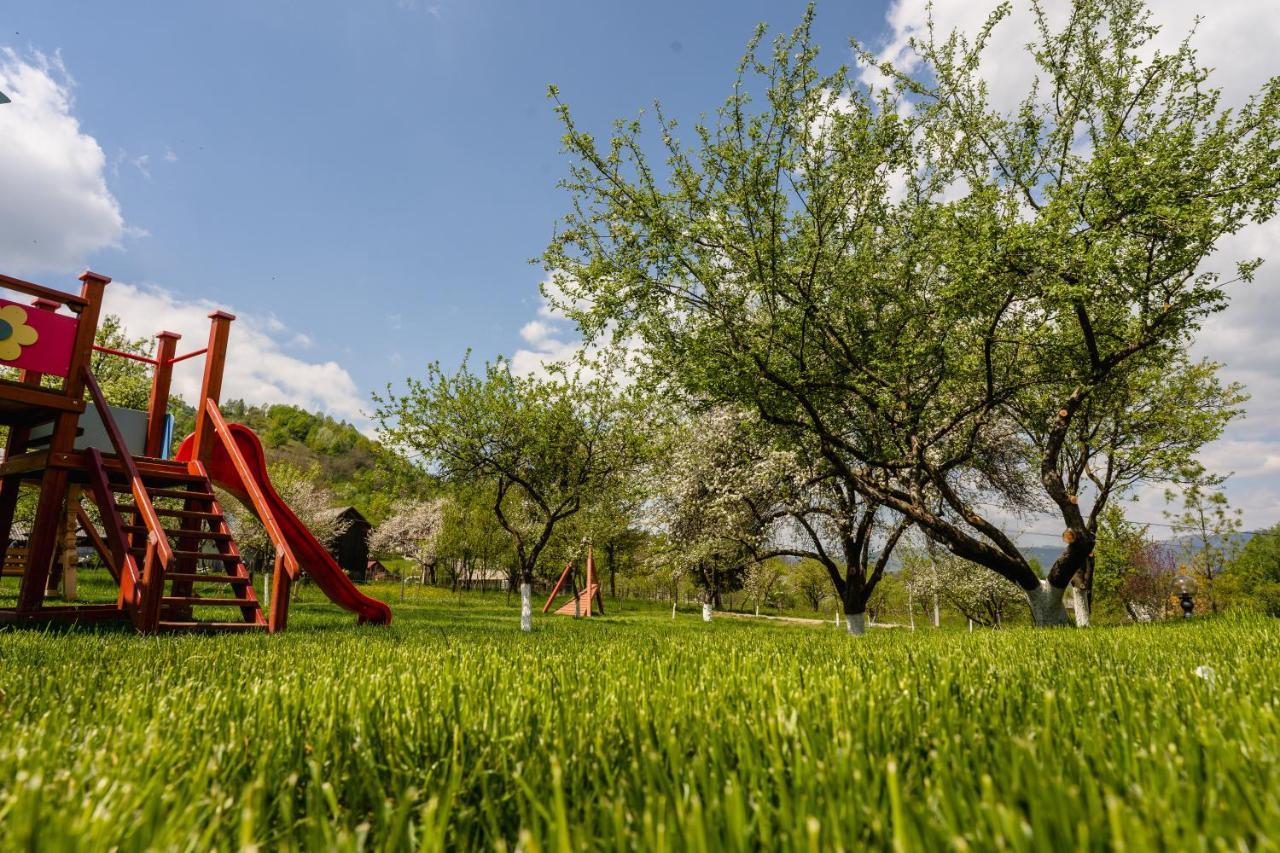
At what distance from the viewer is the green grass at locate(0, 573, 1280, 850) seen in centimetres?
109

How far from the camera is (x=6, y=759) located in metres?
1.60

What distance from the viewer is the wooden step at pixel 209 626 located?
7.71m

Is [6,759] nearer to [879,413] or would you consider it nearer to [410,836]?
[410,836]

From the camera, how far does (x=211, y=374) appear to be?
10.5 m

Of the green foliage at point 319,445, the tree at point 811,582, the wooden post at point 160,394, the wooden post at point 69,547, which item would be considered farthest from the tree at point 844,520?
the green foliage at point 319,445

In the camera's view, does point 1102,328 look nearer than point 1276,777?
No

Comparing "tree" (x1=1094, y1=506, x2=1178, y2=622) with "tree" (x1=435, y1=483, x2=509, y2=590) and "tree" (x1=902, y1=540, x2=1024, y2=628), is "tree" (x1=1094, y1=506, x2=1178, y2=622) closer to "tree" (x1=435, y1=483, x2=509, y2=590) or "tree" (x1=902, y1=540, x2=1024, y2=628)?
"tree" (x1=902, y1=540, x2=1024, y2=628)

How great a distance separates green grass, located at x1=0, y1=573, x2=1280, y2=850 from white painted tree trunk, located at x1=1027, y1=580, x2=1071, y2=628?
12607mm

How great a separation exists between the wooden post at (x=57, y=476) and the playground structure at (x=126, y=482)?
0.05ft

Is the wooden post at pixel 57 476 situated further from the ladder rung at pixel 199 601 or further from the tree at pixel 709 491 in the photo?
the tree at pixel 709 491

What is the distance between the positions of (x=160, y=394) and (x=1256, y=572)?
233 feet

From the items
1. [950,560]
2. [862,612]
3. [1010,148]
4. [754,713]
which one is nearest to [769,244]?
[1010,148]

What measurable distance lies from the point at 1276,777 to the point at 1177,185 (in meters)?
13.4

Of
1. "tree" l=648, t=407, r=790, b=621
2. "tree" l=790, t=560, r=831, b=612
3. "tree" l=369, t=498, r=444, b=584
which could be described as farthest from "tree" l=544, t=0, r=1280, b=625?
"tree" l=790, t=560, r=831, b=612
